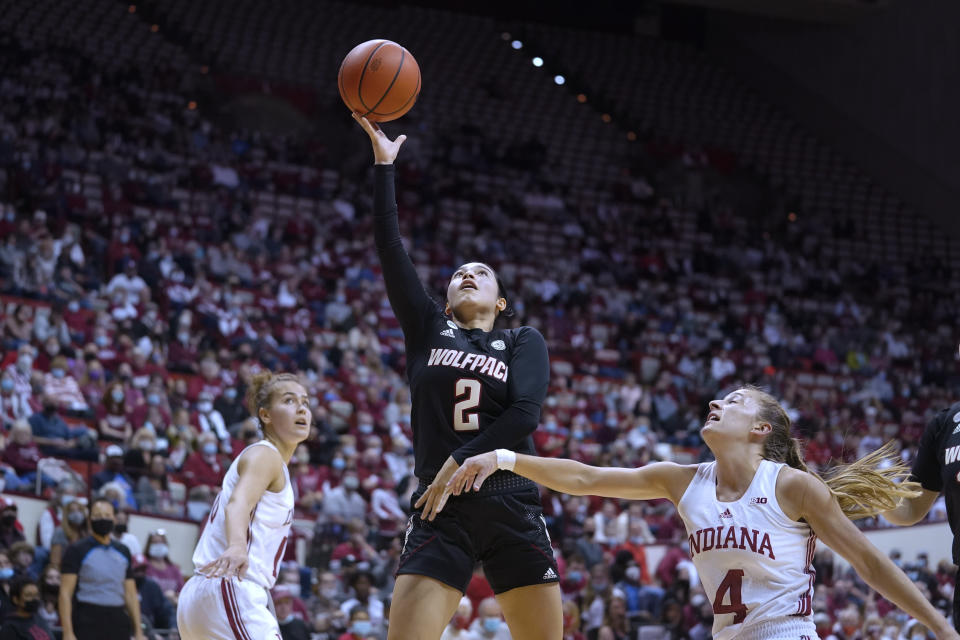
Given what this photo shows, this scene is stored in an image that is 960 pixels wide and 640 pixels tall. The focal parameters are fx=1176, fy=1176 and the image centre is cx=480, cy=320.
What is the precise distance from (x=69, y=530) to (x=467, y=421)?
4.89 metres

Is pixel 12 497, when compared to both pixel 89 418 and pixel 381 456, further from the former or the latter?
pixel 381 456

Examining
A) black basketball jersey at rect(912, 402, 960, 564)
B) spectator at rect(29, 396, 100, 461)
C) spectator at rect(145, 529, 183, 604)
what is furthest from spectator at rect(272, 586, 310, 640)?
black basketball jersey at rect(912, 402, 960, 564)

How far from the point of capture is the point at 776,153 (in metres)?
25.5

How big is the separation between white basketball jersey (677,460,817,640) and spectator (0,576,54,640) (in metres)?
4.76

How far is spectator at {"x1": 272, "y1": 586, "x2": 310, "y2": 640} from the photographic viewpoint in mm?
7914

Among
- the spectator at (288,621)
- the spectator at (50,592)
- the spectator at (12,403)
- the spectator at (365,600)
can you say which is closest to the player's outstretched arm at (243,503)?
the spectator at (288,621)

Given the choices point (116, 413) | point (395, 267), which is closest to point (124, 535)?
point (116, 413)

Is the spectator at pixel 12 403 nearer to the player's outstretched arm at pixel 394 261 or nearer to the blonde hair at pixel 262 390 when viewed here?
the blonde hair at pixel 262 390

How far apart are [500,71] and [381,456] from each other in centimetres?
1501

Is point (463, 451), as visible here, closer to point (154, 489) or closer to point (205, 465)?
point (154, 489)

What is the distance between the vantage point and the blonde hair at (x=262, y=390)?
4.83m

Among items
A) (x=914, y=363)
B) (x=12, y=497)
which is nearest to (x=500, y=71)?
(x=914, y=363)

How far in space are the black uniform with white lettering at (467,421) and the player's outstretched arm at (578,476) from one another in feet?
0.56

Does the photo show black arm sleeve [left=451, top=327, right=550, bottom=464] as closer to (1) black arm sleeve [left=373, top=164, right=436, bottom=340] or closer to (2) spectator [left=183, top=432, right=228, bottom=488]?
(1) black arm sleeve [left=373, top=164, right=436, bottom=340]
